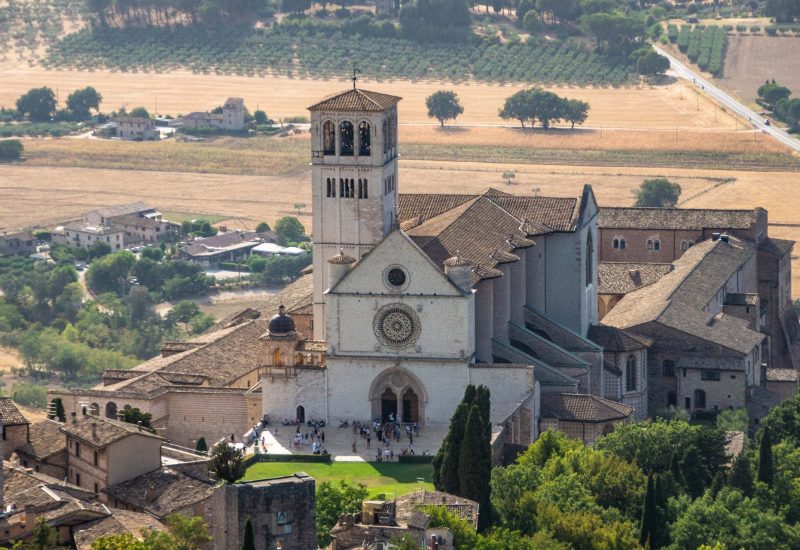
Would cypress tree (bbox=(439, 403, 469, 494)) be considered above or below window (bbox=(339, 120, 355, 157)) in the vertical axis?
below

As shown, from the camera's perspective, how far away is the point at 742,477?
99.9 metres

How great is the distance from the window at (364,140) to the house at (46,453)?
21.5 m

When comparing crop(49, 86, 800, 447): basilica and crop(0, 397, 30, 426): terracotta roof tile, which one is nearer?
crop(0, 397, 30, 426): terracotta roof tile

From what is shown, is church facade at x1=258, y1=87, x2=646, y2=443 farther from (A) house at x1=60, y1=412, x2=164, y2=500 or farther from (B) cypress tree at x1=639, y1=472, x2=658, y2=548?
(A) house at x1=60, y1=412, x2=164, y2=500

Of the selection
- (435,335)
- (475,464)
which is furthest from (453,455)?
(435,335)

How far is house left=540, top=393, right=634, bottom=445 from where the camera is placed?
10662 cm

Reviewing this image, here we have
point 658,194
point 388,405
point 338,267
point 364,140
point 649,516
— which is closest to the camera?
point 649,516

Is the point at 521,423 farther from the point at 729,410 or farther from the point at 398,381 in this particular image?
the point at 729,410

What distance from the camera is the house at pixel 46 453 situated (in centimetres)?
9219

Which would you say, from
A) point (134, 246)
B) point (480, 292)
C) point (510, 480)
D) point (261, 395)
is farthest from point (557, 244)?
point (134, 246)

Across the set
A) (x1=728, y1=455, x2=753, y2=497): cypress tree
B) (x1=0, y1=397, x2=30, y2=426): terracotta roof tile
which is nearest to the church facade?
(x1=728, y1=455, x2=753, y2=497): cypress tree

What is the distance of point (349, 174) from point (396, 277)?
5.90 metres

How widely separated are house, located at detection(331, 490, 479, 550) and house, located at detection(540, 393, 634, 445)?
2142 centimetres

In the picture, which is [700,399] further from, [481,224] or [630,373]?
[481,224]
